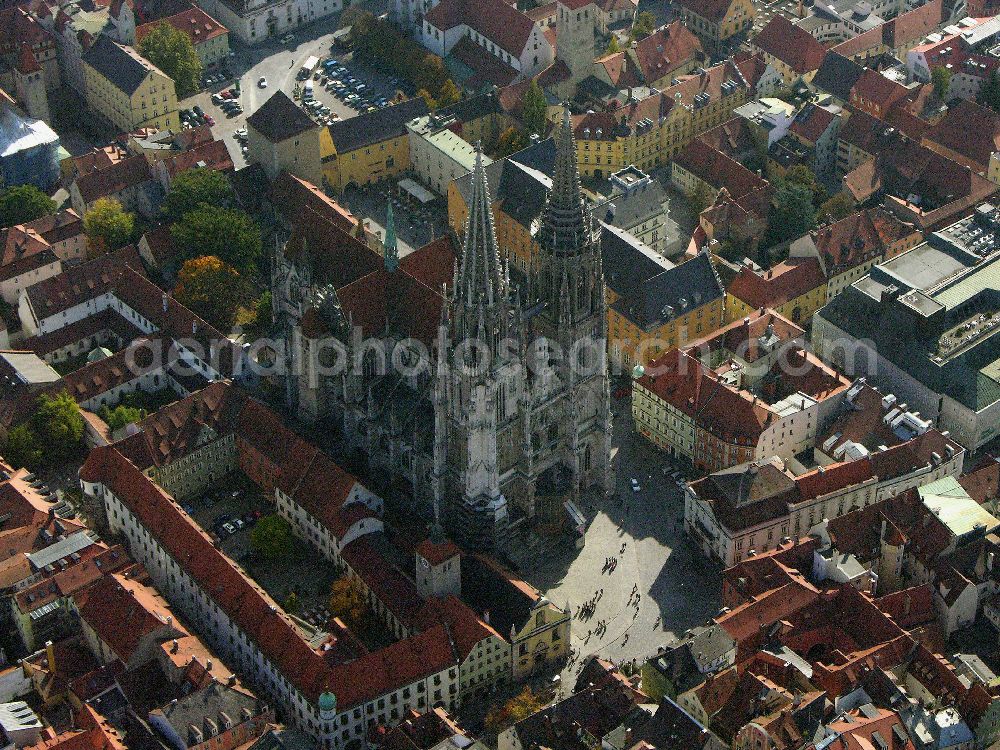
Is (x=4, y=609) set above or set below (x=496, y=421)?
below

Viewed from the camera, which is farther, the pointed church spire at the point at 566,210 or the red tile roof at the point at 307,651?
the pointed church spire at the point at 566,210

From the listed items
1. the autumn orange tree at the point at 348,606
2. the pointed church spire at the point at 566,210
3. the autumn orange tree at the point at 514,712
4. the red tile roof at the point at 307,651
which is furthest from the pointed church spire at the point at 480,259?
the autumn orange tree at the point at 514,712

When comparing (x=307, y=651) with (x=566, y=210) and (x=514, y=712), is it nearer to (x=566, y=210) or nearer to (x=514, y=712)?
(x=514, y=712)

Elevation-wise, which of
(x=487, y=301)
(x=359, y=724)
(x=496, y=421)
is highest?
(x=487, y=301)

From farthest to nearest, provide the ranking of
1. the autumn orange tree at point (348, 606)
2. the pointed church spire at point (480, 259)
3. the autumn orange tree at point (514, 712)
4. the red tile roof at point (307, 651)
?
the autumn orange tree at point (348, 606), the pointed church spire at point (480, 259), the autumn orange tree at point (514, 712), the red tile roof at point (307, 651)

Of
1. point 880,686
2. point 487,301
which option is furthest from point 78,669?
point 880,686

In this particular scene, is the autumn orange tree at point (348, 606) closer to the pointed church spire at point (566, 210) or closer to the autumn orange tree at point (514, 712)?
the autumn orange tree at point (514, 712)

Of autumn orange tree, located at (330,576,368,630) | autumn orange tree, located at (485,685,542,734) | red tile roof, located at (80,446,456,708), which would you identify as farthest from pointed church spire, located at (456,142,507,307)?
autumn orange tree, located at (485,685,542,734)

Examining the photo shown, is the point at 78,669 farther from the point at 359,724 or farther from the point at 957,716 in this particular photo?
the point at 957,716

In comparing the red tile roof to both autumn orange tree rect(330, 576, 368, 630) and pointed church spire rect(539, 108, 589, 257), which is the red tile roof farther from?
pointed church spire rect(539, 108, 589, 257)
